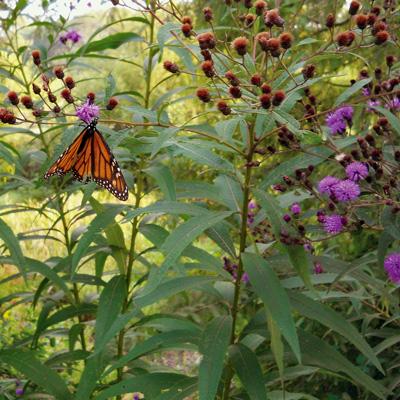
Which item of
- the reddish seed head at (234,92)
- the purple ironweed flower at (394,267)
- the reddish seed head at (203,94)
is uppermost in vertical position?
the reddish seed head at (203,94)

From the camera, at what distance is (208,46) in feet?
4.56

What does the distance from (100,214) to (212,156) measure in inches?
15.1

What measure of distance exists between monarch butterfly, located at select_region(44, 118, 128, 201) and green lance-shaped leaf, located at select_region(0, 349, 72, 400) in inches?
21.5

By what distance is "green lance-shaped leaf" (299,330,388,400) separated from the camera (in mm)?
1522

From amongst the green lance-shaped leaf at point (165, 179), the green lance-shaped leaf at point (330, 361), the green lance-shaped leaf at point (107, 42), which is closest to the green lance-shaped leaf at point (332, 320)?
the green lance-shaped leaf at point (330, 361)

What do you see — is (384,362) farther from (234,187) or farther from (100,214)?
(100,214)

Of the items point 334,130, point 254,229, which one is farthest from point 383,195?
point 254,229

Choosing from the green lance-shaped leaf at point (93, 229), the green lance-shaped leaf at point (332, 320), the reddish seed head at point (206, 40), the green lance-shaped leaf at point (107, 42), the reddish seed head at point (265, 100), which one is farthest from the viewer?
the green lance-shaped leaf at point (107, 42)

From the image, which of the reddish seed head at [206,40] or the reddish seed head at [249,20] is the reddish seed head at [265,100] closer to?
the reddish seed head at [206,40]

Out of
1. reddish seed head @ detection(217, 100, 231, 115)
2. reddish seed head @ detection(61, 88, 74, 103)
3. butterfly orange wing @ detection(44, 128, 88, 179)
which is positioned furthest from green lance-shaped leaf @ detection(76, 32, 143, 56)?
reddish seed head @ detection(217, 100, 231, 115)

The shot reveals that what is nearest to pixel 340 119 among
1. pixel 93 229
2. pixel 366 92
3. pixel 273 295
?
pixel 366 92

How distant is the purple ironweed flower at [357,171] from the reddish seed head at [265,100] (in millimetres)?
374

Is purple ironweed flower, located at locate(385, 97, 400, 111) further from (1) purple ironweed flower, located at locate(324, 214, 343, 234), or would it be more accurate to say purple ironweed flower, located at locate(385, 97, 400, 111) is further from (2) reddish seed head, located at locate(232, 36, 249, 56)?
(2) reddish seed head, located at locate(232, 36, 249, 56)

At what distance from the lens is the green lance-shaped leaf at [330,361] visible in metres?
1.52
